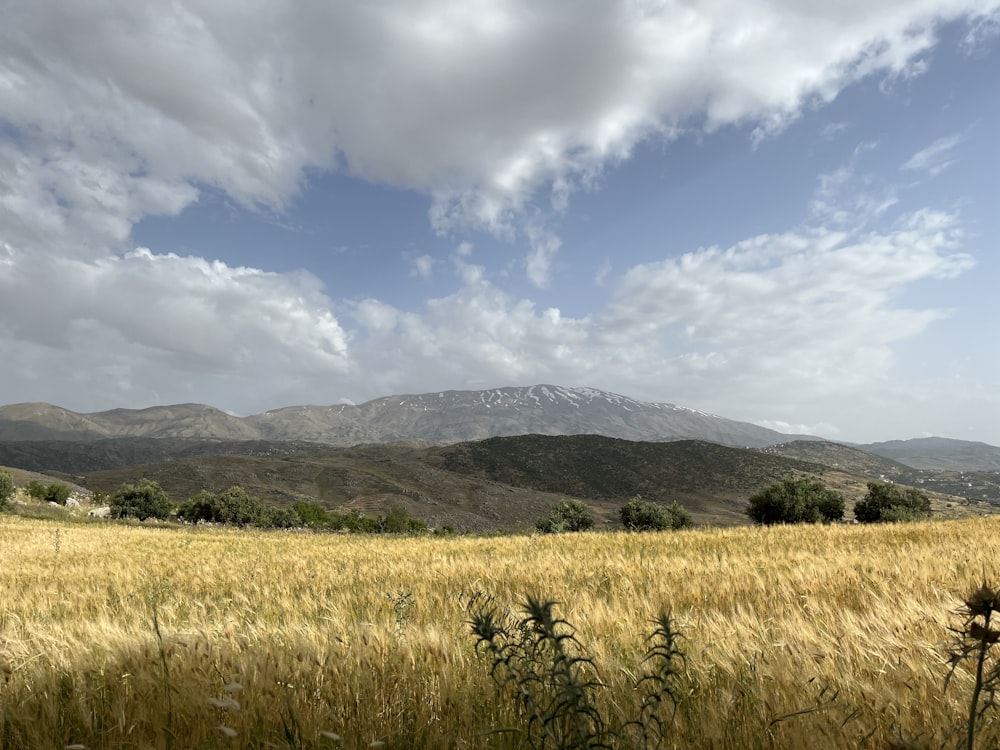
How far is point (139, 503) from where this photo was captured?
5916cm

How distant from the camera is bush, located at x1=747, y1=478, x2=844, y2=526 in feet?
182

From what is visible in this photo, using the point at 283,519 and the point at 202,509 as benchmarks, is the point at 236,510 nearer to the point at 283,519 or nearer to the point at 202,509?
the point at 202,509

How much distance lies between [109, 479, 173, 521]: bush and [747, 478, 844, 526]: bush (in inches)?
2660

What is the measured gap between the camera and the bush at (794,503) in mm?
55531

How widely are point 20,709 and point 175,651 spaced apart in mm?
1028

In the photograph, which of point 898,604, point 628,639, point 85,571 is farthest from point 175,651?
point 85,571

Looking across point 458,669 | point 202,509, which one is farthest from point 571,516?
point 458,669

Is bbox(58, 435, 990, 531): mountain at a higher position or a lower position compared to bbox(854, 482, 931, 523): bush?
lower

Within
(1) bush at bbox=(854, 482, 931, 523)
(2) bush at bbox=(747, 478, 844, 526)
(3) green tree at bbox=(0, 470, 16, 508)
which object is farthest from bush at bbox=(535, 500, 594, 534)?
(3) green tree at bbox=(0, 470, 16, 508)

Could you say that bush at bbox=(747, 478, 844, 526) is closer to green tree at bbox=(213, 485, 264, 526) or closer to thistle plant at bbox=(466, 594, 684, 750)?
thistle plant at bbox=(466, 594, 684, 750)

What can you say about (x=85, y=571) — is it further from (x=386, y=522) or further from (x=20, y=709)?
(x=386, y=522)

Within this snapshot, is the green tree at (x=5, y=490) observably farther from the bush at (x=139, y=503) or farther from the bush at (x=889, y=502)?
the bush at (x=889, y=502)

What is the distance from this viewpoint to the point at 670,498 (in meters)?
180

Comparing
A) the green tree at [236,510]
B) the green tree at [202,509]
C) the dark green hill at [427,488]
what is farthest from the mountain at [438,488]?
the green tree at [202,509]
